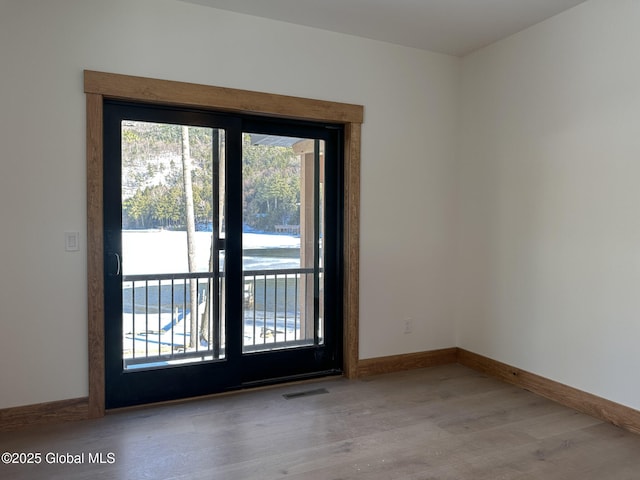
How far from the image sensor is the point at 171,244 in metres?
3.18

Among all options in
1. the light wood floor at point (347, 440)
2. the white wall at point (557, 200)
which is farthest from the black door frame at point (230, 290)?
the white wall at point (557, 200)

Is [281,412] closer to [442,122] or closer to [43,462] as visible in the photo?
[43,462]

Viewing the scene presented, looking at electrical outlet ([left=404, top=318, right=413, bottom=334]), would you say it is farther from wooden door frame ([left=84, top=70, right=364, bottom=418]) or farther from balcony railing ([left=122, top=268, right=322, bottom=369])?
balcony railing ([left=122, top=268, right=322, bottom=369])

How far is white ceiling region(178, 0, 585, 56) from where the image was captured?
3.05m

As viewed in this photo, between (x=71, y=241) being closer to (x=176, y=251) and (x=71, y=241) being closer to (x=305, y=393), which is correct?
(x=176, y=251)

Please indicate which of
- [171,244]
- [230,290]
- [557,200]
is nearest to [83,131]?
[171,244]

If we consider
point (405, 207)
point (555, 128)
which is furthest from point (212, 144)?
point (555, 128)

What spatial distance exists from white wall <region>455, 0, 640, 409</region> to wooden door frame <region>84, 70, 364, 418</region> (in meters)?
1.12

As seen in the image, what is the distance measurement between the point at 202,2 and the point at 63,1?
840 mm

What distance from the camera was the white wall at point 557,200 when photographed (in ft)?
9.35

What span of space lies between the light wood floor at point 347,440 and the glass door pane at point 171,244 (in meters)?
0.45

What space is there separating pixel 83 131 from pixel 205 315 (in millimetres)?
1477

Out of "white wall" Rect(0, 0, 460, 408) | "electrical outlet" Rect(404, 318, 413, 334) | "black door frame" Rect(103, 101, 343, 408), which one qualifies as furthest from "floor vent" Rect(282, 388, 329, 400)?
"electrical outlet" Rect(404, 318, 413, 334)

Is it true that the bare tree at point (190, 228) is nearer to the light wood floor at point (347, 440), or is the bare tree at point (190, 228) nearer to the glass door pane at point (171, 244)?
the glass door pane at point (171, 244)
